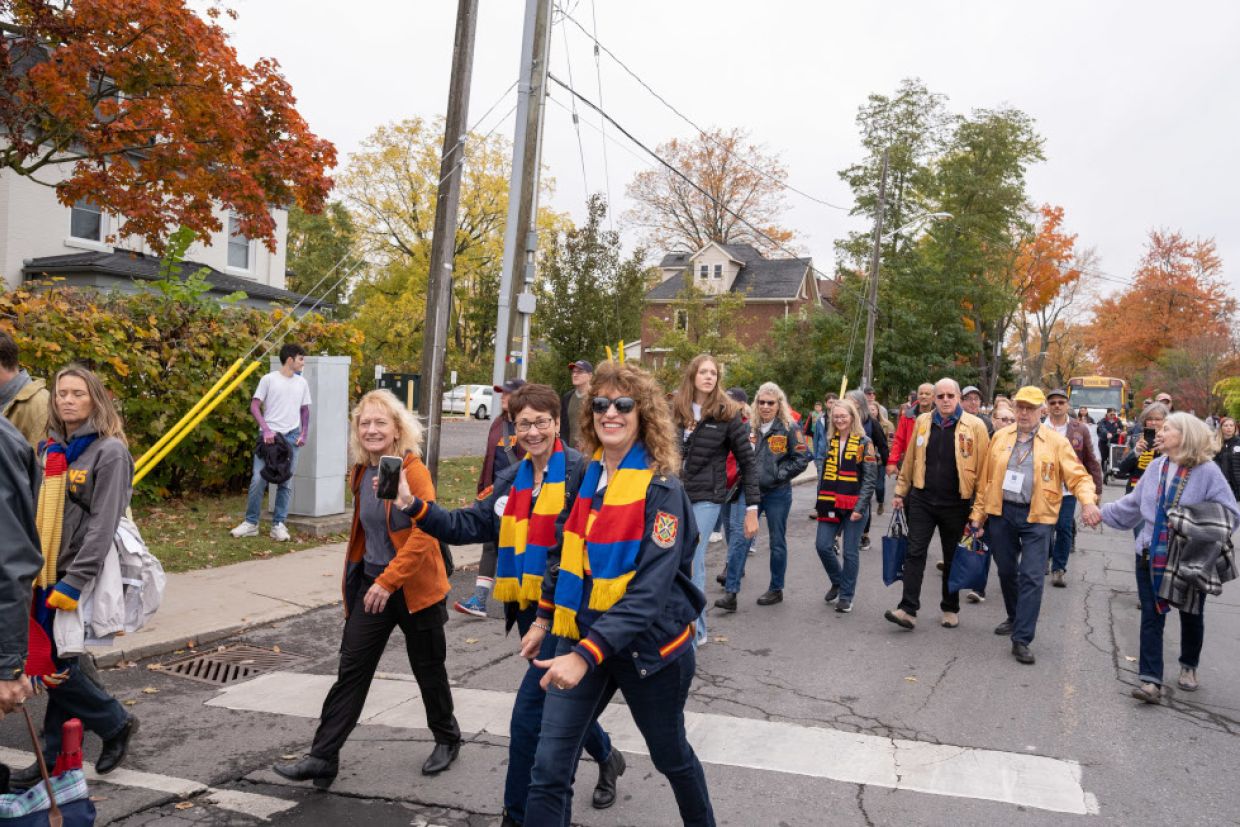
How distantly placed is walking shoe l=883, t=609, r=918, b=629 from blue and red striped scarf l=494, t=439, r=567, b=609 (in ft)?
13.9

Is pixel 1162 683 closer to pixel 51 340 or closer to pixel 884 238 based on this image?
pixel 51 340

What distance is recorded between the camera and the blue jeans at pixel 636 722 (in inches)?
122

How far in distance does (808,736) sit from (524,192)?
760 centimetres

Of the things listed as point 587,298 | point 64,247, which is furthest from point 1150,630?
point 64,247

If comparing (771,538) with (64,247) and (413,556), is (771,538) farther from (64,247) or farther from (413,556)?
(64,247)

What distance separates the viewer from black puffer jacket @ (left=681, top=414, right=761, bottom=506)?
6832 millimetres

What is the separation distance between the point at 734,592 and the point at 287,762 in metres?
4.29

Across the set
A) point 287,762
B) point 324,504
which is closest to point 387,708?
point 287,762

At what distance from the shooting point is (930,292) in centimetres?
3556

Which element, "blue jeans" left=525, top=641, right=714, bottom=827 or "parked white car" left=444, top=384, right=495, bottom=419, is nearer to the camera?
"blue jeans" left=525, top=641, right=714, bottom=827

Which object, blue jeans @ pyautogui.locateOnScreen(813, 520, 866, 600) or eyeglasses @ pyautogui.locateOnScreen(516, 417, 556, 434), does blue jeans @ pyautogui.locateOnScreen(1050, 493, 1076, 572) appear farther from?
eyeglasses @ pyautogui.locateOnScreen(516, 417, 556, 434)

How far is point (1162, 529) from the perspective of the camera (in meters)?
5.79

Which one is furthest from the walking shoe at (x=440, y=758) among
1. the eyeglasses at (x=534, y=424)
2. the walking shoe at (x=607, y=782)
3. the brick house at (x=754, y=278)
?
the brick house at (x=754, y=278)

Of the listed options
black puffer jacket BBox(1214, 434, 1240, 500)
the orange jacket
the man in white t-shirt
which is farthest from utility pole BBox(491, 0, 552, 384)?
black puffer jacket BBox(1214, 434, 1240, 500)
